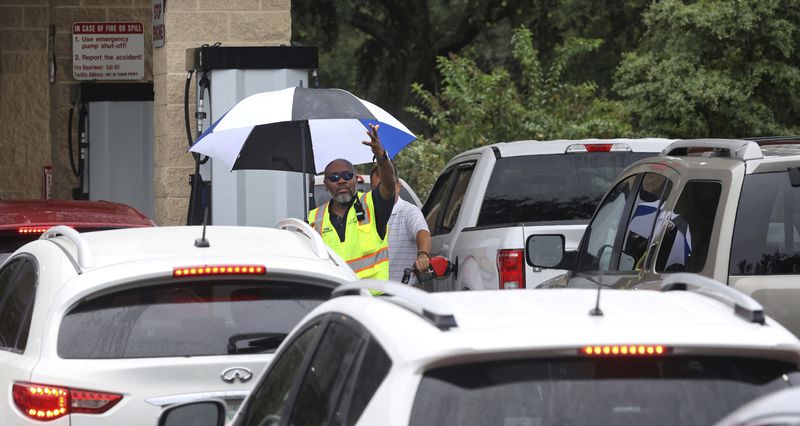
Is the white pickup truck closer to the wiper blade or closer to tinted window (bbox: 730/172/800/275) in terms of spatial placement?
tinted window (bbox: 730/172/800/275)

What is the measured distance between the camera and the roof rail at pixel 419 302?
3.54 metres

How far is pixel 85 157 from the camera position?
1672 centimetres

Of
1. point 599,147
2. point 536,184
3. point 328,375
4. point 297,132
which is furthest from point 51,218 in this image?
point 328,375

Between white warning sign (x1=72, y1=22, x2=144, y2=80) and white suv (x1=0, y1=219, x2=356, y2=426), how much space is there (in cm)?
1160

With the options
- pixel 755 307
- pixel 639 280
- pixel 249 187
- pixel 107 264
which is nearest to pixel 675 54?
pixel 249 187

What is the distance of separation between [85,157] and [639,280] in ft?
34.4

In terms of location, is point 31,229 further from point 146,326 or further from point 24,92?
point 24,92

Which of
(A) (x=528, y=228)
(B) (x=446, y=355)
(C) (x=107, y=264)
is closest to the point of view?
(B) (x=446, y=355)

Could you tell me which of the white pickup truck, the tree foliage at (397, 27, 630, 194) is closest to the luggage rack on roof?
the white pickup truck

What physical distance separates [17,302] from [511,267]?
415cm

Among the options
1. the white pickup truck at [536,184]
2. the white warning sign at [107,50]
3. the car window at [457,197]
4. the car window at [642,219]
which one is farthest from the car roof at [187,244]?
the white warning sign at [107,50]

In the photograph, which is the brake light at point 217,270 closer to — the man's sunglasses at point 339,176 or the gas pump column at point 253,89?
the man's sunglasses at point 339,176

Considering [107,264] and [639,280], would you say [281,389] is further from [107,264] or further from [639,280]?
[639,280]

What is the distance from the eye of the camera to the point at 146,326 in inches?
226
